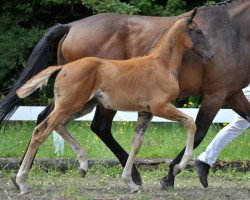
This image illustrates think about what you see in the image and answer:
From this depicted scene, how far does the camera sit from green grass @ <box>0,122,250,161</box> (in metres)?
9.71

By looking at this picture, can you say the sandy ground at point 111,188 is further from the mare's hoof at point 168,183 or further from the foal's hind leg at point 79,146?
the foal's hind leg at point 79,146

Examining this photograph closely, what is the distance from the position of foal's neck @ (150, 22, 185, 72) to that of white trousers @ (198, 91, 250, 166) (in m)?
1.30

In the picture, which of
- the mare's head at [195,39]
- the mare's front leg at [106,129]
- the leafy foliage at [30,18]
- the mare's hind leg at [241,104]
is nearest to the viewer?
the mare's head at [195,39]

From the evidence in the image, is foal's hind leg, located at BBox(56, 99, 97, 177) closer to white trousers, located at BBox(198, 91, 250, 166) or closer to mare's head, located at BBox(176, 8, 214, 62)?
mare's head, located at BBox(176, 8, 214, 62)

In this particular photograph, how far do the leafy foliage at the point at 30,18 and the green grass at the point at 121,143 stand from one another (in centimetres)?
236

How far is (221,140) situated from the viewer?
8406mm

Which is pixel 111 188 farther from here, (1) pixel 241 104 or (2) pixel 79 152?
(1) pixel 241 104

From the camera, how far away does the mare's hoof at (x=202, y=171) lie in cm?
799

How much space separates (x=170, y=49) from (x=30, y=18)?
7538mm

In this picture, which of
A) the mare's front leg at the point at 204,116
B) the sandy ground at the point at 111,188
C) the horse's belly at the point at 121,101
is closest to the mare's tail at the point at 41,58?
the sandy ground at the point at 111,188

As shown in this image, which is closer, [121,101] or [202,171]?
[121,101]

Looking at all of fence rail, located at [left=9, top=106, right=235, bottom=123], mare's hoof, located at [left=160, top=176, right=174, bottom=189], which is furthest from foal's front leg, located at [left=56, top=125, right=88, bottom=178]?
fence rail, located at [left=9, top=106, right=235, bottom=123]

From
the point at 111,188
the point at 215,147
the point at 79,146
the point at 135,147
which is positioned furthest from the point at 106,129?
the point at 215,147

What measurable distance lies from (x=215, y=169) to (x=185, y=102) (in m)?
4.97
